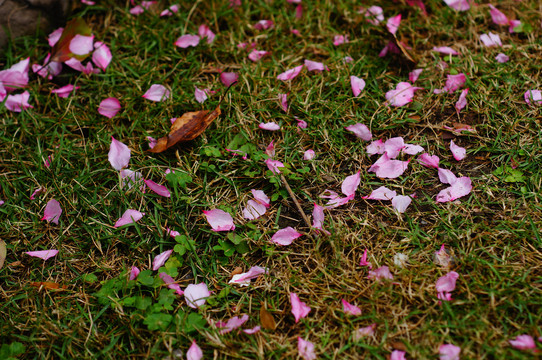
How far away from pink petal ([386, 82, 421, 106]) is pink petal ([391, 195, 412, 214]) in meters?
0.52

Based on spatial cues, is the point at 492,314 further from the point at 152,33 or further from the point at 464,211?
the point at 152,33

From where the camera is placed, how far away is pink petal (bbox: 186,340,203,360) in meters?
1.50

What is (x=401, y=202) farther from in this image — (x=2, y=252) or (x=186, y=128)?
(x=2, y=252)

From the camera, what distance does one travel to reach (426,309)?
1.55 m

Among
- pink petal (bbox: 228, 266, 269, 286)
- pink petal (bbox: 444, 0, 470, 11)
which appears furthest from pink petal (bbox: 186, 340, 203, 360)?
pink petal (bbox: 444, 0, 470, 11)

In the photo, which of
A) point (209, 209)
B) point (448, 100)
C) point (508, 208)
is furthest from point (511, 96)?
point (209, 209)

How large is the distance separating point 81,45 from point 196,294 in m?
1.47

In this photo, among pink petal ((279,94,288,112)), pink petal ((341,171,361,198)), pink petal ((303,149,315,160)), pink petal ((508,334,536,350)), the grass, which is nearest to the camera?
pink petal ((508,334,536,350))

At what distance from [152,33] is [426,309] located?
191 centimetres

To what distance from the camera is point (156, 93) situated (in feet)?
7.20

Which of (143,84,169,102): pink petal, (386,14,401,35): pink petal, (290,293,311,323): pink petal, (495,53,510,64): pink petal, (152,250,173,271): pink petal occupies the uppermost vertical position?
(386,14,401,35): pink petal

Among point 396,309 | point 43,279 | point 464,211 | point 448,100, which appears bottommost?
point 43,279

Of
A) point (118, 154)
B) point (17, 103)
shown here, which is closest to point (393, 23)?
point (118, 154)

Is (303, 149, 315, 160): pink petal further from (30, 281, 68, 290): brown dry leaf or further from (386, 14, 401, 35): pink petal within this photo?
(30, 281, 68, 290): brown dry leaf
